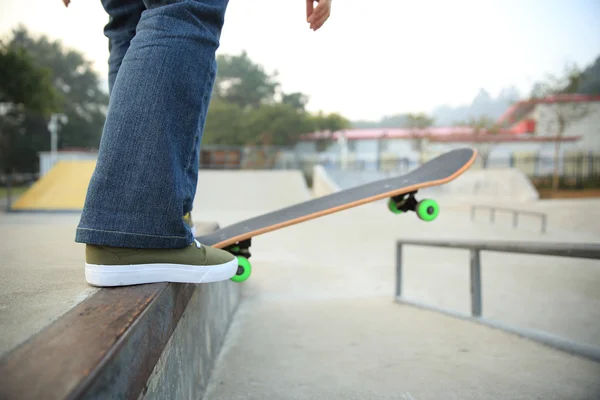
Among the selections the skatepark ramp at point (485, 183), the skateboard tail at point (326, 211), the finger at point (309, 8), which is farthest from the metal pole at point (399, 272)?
the skatepark ramp at point (485, 183)

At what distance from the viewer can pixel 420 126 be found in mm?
24453

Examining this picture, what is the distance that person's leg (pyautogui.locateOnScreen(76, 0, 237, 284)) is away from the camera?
0.71 metres

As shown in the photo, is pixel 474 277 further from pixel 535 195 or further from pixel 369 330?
pixel 535 195

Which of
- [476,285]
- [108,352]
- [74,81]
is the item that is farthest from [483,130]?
[74,81]

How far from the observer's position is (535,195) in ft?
50.0

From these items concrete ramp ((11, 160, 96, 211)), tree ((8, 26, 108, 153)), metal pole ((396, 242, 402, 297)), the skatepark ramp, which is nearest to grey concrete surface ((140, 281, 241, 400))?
metal pole ((396, 242, 402, 297))

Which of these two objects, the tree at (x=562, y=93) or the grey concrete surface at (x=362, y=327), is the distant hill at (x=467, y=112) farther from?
the grey concrete surface at (x=362, y=327)

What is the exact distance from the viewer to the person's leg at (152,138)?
2.33ft

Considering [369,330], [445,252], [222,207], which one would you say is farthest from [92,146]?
[369,330]

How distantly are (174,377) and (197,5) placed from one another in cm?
73

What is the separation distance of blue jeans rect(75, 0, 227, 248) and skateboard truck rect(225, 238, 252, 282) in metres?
0.64

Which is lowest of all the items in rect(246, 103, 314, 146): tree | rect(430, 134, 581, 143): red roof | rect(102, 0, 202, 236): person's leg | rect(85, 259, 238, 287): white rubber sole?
rect(85, 259, 238, 287): white rubber sole

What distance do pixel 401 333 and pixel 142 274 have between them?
1339mm

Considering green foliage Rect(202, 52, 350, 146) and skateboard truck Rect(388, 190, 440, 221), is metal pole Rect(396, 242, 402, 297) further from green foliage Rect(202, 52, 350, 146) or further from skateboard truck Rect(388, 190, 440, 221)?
green foliage Rect(202, 52, 350, 146)
